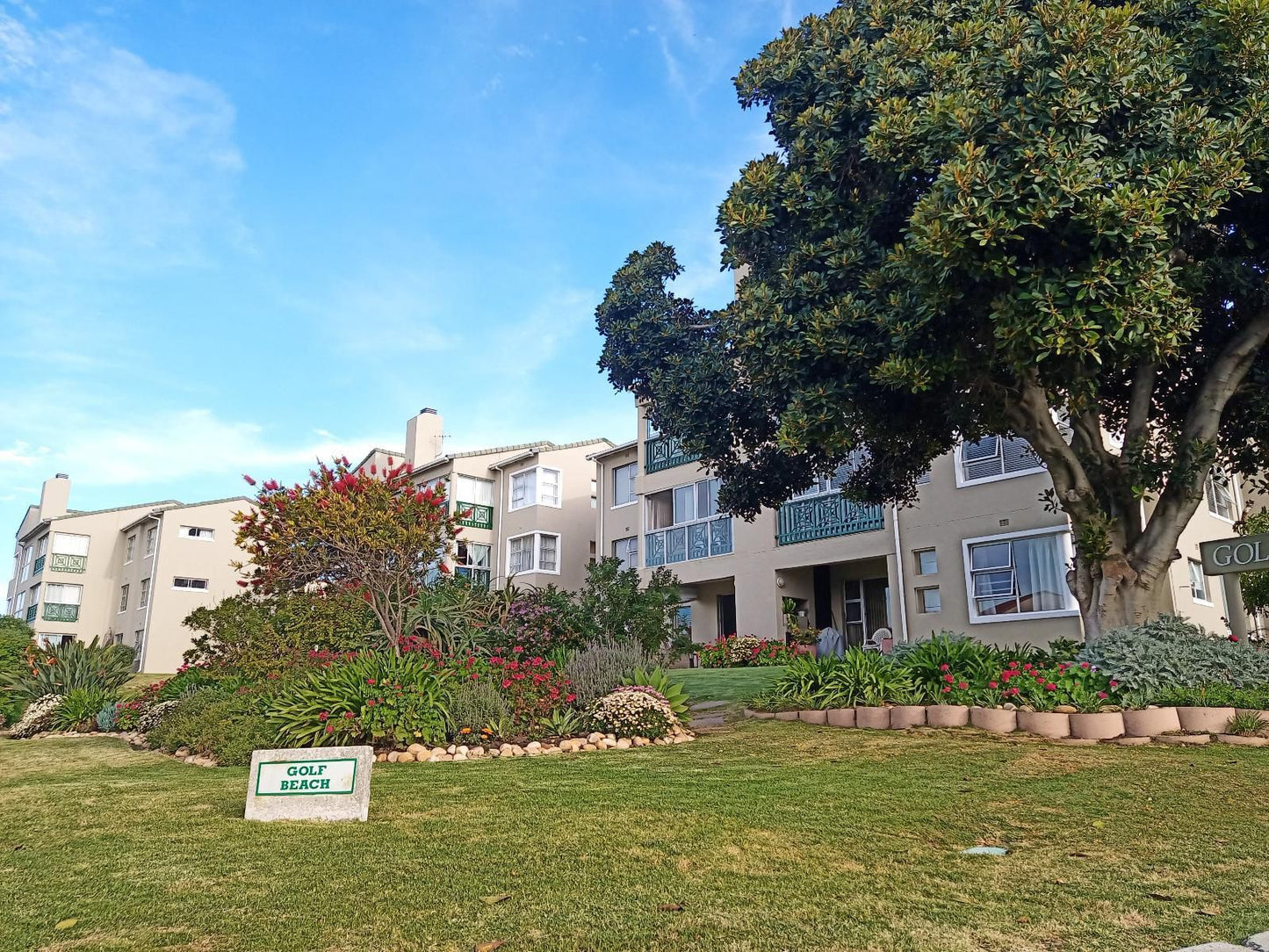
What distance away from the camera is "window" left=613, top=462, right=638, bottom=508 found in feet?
96.5

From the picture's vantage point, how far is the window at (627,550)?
28.6 metres

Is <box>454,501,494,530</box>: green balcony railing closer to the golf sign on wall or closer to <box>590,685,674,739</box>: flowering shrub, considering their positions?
<box>590,685,674,739</box>: flowering shrub

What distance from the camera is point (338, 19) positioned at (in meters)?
11.7

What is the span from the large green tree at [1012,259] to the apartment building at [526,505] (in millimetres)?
20945

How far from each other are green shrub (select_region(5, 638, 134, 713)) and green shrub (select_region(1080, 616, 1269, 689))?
48.7 ft

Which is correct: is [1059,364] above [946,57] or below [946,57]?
below

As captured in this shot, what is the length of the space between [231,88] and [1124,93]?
10.7m

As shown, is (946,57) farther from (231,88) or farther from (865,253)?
(231,88)

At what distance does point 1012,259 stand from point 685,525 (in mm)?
17815

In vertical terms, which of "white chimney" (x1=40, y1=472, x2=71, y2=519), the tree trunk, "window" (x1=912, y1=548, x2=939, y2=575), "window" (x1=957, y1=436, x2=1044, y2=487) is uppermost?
"white chimney" (x1=40, y1=472, x2=71, y2=519)

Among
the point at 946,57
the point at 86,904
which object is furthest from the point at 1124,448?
the point at 86,904

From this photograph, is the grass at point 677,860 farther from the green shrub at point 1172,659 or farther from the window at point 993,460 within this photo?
the window at point 993,460

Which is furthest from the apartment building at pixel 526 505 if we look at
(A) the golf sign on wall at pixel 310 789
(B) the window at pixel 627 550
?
(A) the golf sign on wall at pixel 310 789

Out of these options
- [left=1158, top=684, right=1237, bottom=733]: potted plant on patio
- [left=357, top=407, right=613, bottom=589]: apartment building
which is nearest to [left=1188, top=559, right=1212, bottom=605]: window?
[left=1158, top=684, right=1237, bottom=733]: potted plant on patio
